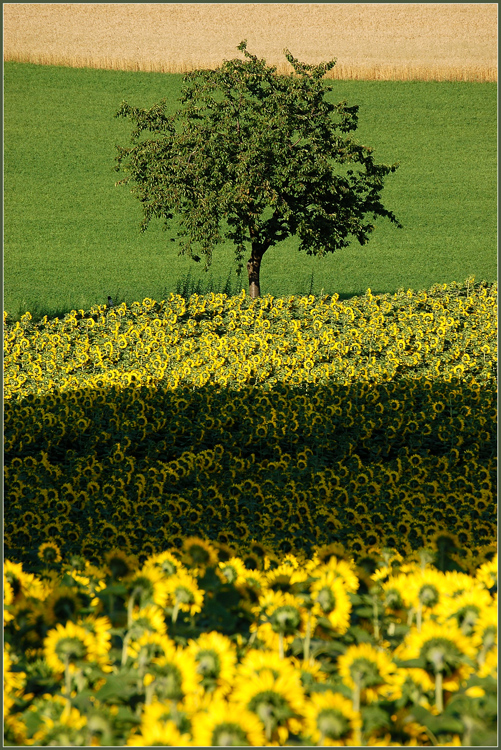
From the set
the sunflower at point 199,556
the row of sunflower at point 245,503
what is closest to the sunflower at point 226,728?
the sunflower at point 199,556

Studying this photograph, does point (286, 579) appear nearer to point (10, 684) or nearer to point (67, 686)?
point (67, 686)

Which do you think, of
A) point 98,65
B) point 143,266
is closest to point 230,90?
point 143,266

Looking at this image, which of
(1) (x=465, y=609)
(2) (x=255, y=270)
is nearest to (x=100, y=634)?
(1) (x=465, y=609)

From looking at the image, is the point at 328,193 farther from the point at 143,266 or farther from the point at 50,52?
the point at 50,52

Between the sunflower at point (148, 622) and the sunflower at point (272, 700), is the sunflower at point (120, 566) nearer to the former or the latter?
the sunflower at point (148, 622)

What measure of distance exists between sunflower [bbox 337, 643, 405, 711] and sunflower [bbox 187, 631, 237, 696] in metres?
0.32

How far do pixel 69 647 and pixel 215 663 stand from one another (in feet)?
1.35

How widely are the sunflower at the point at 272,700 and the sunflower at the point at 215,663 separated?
0.34 feet

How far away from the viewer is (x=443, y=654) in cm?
186

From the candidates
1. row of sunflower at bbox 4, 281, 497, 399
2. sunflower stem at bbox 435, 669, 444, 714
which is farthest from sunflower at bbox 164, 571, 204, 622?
row of sunflower at bbox 4, 281, 497, 399

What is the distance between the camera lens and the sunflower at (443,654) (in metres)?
1.87

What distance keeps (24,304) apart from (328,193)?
7.74 m

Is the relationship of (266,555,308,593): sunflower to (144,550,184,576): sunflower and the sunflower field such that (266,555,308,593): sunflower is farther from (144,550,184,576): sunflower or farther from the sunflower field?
(144,550,184,576): sunflower

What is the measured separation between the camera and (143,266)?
2370 cm
